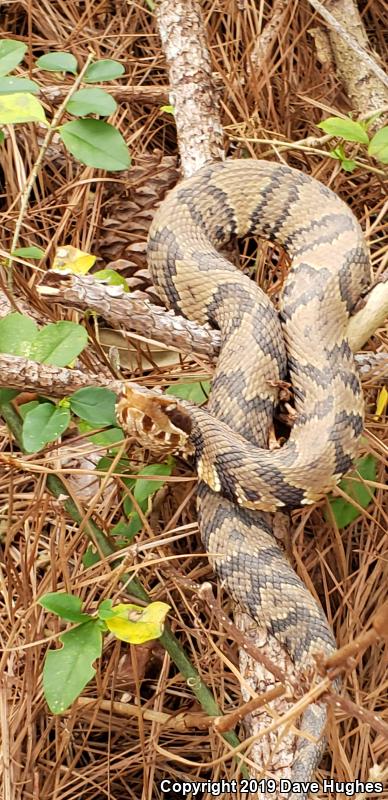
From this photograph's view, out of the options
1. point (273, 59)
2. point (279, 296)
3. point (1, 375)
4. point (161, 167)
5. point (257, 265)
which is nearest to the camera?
point (1, 375)

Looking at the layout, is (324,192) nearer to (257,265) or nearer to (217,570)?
(257,265)

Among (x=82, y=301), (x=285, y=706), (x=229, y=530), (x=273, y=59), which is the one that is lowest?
A: (x=285, y=706)

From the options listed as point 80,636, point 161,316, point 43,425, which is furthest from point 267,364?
point 80,636

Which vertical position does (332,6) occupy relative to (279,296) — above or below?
above

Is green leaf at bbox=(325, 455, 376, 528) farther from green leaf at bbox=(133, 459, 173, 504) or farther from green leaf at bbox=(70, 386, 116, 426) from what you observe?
green leaf at bbox=(70, 386, 116, 426)

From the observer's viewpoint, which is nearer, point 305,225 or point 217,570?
point 217,570

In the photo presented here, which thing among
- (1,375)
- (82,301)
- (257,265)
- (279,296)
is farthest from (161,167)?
(1,375)

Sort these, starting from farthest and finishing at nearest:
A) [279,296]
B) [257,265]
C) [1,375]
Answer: [257,265], [279,296], [1,375]
